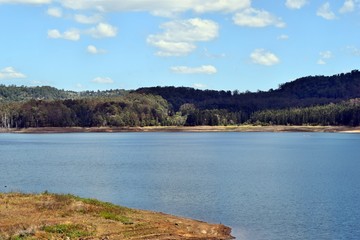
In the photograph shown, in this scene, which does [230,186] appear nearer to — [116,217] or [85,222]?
[116,217]

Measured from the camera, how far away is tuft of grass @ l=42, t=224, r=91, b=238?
1446 inches

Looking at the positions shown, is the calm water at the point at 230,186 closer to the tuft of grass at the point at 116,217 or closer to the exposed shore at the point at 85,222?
the exposed shore at the point at 85,222

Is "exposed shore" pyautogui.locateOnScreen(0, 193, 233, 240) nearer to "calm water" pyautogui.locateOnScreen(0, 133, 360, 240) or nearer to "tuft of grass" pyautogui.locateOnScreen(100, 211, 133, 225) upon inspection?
"tuft of grass" pyautogui.locateOnScreen(100, 211, 133, 225)

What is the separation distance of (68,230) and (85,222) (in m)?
2.65

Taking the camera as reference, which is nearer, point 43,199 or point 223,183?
point 43,199

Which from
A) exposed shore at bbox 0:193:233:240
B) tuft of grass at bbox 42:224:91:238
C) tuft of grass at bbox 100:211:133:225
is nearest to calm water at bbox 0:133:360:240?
exposed shore at bbox 0:193:233:240

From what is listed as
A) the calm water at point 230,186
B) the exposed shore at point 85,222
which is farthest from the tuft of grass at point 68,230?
the calm water at point 230,186

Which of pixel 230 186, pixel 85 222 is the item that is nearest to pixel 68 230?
pixel 85 222

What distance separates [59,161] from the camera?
4114 inches

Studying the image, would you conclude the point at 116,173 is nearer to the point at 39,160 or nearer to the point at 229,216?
the point at 39,160

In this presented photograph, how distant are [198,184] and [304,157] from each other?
48855 mm

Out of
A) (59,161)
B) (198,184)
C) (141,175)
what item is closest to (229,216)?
(198,184)

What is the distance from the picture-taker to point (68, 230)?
122ft

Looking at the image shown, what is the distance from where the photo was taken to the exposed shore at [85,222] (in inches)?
1451
